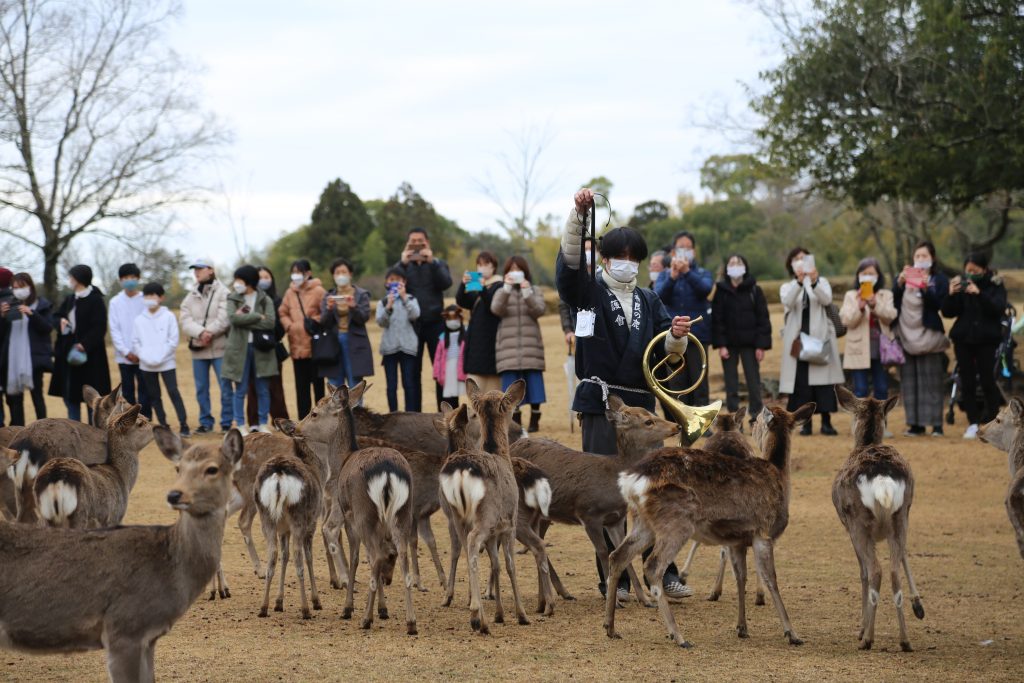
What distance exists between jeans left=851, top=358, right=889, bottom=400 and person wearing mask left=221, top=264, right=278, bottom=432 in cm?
785

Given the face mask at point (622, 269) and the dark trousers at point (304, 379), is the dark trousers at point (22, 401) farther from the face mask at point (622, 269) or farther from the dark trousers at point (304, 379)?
the face mask at point (622, 269)

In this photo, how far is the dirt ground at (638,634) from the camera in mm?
6805

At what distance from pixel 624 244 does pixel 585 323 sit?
2.11 feet

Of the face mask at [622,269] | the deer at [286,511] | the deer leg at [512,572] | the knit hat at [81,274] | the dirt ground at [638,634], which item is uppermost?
the knit hat at [81,274]

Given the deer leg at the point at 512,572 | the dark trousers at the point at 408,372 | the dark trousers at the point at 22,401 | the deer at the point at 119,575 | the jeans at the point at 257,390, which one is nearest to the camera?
the deer at the point at 119,575

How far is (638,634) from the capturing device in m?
7.68

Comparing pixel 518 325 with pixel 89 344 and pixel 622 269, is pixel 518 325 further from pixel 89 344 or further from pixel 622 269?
pixel 622 269

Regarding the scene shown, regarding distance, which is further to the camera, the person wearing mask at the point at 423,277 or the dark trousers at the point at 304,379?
the dark trousers at the point at 304,379

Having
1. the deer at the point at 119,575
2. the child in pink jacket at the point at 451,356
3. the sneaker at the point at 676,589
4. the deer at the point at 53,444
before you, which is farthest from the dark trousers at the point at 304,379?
the deer at the point at 119,575

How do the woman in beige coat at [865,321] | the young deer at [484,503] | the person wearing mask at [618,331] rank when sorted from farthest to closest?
the woman in beige coat at [865,321] → the person wearing mask at [618,331] → the young deer at [484,503]

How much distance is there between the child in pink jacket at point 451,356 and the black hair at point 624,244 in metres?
6.78

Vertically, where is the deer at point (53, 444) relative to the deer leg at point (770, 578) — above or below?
above

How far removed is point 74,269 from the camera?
1614 centimetres

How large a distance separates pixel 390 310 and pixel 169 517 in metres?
4.60
